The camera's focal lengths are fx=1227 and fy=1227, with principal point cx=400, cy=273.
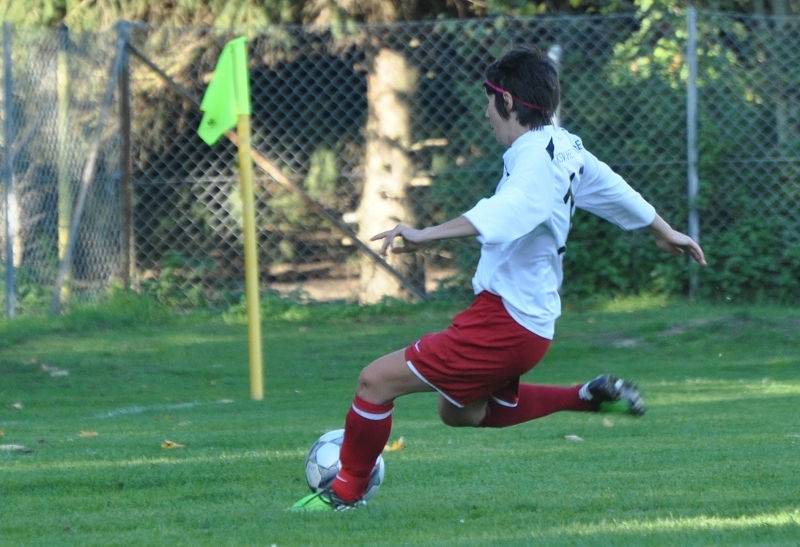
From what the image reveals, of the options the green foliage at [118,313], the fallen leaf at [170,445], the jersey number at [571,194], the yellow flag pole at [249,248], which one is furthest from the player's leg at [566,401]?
the green foliage at [118,313]

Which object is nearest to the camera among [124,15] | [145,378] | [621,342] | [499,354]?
[499,354]

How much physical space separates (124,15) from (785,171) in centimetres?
704

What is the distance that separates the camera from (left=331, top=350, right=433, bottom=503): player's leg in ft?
13.9

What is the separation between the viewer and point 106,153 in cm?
1147

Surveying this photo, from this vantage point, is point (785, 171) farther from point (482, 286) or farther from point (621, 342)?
point (482, 286)

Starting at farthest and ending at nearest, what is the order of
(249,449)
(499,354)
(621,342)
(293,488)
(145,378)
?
(621,342), (145,378), (249,449), (293,488), (499,354)

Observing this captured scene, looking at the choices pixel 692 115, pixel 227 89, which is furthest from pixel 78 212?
pixel 692 115

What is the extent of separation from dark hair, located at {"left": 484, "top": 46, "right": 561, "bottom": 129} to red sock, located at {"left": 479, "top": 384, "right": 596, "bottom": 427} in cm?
105

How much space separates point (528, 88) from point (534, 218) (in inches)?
22.1

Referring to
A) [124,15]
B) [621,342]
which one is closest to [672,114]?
[621,342]

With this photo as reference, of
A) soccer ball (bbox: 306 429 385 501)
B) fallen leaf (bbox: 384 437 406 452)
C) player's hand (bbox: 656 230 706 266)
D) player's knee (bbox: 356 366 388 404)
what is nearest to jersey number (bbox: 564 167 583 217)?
player's hand (bbox: 656 230 706 266)

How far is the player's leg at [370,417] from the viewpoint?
13.9 feet

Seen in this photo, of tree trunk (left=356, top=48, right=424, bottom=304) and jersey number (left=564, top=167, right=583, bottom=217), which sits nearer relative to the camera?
jersey number (left=564, top=167, right=583, bottom=217)

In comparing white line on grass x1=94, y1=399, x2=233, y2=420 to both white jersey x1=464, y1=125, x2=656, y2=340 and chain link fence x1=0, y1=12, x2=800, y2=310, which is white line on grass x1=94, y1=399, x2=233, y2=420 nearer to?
chain link fence x1=0, y1=12, x2=800, y2=310
